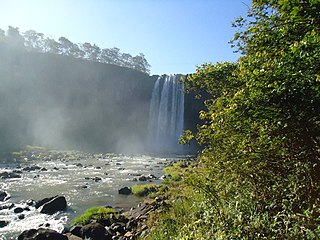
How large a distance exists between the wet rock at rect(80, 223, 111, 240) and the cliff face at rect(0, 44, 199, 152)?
5361cm

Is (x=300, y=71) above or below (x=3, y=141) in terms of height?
above

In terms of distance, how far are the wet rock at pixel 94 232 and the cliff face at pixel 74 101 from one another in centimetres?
5361

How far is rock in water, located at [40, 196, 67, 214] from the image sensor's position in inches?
545

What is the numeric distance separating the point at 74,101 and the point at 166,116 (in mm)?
27499

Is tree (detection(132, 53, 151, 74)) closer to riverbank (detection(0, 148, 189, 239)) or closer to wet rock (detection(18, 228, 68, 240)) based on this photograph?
riverbank (detection(0, 148, 189, 239))

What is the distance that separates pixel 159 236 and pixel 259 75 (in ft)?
16.8

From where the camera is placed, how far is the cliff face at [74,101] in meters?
66.4

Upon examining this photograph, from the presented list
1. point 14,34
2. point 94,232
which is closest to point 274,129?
point 94,232

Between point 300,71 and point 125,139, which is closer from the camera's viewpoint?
point 300,71

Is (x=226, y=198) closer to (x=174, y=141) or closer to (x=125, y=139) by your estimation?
(x=174, y=141)

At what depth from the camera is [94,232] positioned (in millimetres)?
9922

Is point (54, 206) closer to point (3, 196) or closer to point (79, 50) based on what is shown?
point (3, 196)

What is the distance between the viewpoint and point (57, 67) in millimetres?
72375

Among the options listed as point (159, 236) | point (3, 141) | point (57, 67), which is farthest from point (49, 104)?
point (159, 236)
